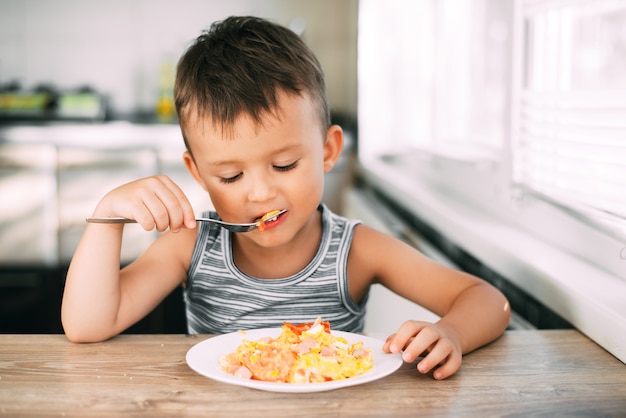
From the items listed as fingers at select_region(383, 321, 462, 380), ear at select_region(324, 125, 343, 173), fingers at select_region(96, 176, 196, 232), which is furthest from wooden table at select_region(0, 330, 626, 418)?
ear at select_region(324, 125, 343, 173)

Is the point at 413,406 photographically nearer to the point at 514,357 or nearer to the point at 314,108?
the point at 514,357

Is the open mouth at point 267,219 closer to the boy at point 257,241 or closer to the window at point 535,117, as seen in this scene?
the boy at point 257,241

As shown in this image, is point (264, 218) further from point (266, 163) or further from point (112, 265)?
point (112, 265)

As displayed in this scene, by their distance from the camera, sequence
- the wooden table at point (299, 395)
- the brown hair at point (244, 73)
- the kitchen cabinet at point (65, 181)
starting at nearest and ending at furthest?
the wooden table at point (299, 395), the brown hair at point (244, 73), the kitchen cabinet at point (65, 181)

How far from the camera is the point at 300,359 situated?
0.79 meters

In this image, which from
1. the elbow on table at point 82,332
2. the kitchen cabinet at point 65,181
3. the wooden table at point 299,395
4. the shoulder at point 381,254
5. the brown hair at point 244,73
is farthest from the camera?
the kitchen cabinet at point 65,181

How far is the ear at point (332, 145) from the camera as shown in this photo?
4.07 ft

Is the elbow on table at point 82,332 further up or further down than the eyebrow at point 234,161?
further down

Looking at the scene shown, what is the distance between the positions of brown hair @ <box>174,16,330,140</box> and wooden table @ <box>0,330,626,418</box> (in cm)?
35

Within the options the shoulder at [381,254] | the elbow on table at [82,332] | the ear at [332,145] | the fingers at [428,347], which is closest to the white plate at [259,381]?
the fingers at [428,347]

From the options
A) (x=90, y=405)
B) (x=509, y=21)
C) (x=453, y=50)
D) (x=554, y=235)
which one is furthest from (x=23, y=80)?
(x=90, y=405)

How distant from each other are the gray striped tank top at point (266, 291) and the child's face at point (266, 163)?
0.12 metres

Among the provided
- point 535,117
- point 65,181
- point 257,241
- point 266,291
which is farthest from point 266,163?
point 65,181

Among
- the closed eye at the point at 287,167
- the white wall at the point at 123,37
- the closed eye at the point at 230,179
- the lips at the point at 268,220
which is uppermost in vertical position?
the white wall at the point at 123,37
